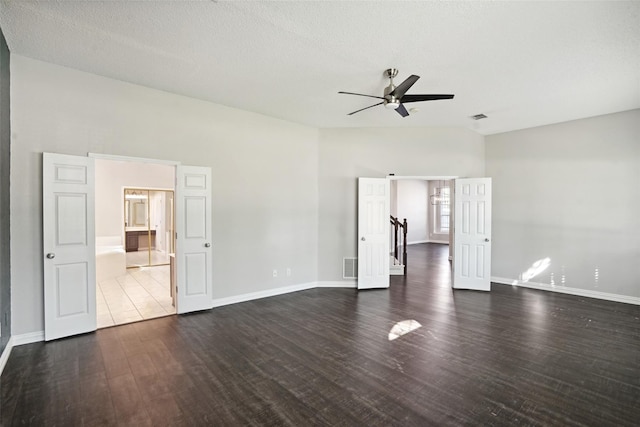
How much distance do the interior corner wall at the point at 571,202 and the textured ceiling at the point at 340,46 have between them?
962 millimetres

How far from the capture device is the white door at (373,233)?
19.6 feet

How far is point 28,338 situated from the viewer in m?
3.44

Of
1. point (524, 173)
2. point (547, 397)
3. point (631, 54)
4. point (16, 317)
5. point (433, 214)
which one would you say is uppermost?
point (631, 54)

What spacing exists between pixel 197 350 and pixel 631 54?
5631 mm

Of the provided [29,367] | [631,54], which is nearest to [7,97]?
[29,367]

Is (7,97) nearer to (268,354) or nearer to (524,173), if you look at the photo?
(268,354)

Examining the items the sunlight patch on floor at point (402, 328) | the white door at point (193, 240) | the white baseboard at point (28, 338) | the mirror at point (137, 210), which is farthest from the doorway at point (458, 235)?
the mirror at point (137, 210)

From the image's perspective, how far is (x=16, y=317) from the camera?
338 cm

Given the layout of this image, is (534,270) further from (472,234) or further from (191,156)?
(191,156)

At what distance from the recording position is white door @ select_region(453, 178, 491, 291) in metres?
5.92

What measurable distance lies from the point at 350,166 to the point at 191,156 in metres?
2.99

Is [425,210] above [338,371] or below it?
above

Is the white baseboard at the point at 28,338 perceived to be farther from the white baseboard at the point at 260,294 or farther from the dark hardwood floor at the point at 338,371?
the white baseboard at the point at 260,294

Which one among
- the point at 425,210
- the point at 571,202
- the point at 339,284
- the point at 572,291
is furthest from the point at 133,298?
the point at 425,210
